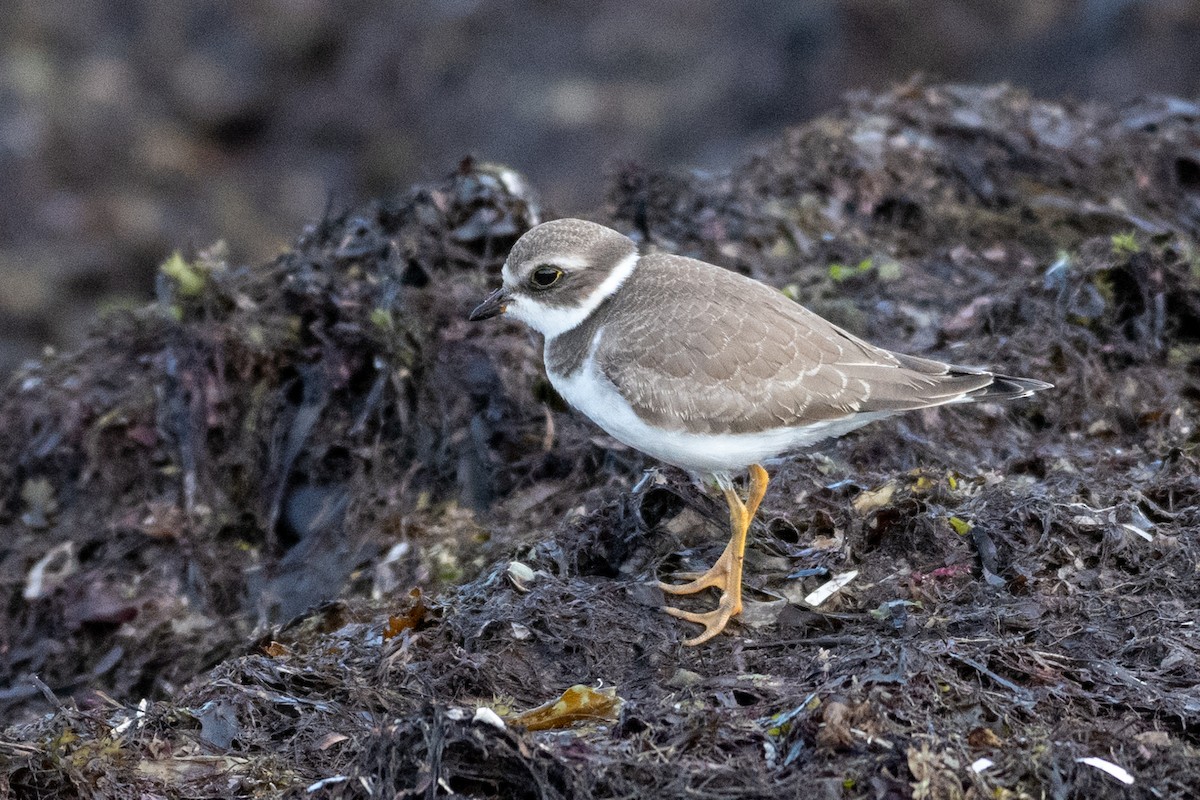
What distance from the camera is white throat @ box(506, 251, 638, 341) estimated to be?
5684 mm

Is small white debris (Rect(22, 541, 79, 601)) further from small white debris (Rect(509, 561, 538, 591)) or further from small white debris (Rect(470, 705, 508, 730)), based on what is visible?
small white debris (Rect(470, 705, 508, 730))

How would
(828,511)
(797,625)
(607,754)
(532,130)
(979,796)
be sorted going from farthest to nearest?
1. (532,130)
2. (828,511)
3. (797,625)
4. (607,754)
5. (979,796)

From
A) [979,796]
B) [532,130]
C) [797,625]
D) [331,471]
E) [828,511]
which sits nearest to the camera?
[979,796]

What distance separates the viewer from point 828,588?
5301mm

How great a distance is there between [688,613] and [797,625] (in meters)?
0.46

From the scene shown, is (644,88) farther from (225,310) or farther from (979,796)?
(979,796)

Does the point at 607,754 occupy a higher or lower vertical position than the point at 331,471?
higher

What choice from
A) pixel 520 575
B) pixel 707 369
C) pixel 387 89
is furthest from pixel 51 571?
pixel 387 89

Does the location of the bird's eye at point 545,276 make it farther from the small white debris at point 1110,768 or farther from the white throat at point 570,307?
the small white debris at point 1110,768

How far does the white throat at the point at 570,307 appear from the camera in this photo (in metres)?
5.68

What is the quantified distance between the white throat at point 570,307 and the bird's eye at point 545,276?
0.27 feet

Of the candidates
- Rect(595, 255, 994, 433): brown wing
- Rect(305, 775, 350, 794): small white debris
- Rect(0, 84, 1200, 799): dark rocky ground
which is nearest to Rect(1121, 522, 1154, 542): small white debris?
Rect(0, 84, 1200, 799): dark rocky ground

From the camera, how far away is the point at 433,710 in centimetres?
404

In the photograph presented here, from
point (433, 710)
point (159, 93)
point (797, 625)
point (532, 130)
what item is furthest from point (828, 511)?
point (159, 93)
